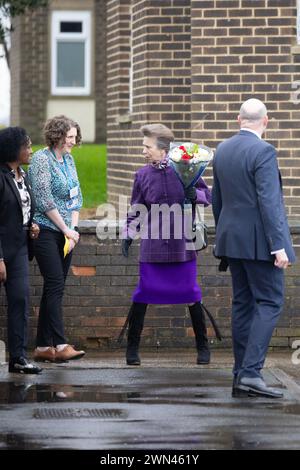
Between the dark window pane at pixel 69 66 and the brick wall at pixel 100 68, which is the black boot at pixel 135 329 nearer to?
the brick wall at pixel 100 68

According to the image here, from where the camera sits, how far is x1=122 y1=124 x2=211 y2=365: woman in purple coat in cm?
1057

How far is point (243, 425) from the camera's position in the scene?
836 cm

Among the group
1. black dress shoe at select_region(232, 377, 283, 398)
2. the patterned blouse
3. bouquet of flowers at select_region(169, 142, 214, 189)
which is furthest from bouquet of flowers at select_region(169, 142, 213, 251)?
black dress shoe at select_region(232, 377, 283, 398)

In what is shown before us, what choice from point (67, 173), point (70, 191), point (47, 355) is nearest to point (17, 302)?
point (47, 355)

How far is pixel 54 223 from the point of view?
10.8m

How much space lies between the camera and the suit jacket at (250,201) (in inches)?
362

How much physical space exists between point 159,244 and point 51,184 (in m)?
0.97

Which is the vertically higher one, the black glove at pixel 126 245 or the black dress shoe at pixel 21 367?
the black glove at pixel 126 245

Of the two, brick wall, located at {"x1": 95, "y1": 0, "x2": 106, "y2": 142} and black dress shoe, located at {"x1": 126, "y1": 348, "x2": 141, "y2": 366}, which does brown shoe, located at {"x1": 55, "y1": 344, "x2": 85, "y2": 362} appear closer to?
black dress shoe, located at {"x1": 126, "y1": 348, "x2": 141, "y2": 366}

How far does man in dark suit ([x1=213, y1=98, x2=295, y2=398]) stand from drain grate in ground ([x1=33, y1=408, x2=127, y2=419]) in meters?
1.01

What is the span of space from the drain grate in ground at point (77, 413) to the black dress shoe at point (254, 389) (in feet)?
3.12

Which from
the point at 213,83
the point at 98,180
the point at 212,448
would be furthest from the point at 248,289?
the point at 98,180

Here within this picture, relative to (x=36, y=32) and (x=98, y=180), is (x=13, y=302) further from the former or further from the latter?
(x=36, y=32)

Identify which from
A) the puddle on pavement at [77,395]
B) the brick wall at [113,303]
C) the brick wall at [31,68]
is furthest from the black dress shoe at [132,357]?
the brick wall at [31,68]
